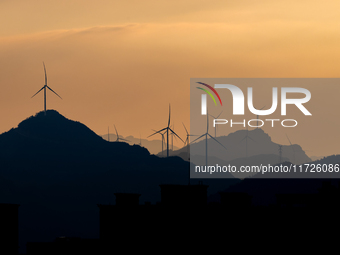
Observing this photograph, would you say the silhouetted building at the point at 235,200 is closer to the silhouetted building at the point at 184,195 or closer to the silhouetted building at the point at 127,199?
the silhouetted building at the point at 184,195

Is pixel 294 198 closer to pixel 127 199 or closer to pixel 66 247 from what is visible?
pixel 127 199

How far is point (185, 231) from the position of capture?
3374 inches

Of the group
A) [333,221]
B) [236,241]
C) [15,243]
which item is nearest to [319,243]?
[333,221]

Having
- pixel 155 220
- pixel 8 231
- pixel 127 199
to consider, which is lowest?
pixel 8 231

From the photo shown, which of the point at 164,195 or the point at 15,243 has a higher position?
the point at 164,195

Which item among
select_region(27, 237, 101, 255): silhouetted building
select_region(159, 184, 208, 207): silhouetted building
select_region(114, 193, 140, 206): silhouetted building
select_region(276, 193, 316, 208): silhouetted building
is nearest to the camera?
select_region(27, 237, 101, 255): silhouetted building

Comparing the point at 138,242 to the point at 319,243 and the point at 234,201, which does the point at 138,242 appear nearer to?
the point at 234,201

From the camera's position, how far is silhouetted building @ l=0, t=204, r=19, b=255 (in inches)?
3465

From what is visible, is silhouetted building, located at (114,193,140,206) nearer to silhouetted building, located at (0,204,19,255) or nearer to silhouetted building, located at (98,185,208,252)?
silhouetted building, located at (98,185,208,252)

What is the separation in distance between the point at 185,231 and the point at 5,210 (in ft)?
80.9

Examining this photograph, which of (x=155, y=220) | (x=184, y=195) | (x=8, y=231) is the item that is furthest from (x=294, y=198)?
(x=8, y=231)

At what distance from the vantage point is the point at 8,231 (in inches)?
3492

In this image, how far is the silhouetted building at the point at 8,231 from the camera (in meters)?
88.0

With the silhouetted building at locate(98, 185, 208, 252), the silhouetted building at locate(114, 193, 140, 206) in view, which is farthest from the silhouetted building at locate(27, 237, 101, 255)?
the silhouetted building at locate(114, 193, 140, 206)
